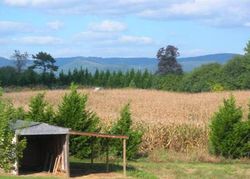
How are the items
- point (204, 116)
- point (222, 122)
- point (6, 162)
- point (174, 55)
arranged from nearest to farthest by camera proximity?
point (6, 162), point (222, 122), point (204, 116), point (174, 55)

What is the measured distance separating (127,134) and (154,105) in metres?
16.3

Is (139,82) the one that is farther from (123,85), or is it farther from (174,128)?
(174,128)

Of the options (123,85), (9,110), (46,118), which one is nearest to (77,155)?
(46,118)

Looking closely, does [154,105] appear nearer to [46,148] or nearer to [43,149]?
[43,149]

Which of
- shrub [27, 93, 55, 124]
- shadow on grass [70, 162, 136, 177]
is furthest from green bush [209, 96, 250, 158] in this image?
shrub [27, 93, 55, 124]

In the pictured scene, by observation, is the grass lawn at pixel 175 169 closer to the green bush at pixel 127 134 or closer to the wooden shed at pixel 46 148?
the green bush at pixel 127 134

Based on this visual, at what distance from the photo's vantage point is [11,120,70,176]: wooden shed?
81.0 ft

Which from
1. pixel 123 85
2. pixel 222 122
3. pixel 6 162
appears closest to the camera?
pixel 6 162

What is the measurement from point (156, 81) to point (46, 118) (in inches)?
2546

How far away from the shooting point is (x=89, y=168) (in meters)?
27.7

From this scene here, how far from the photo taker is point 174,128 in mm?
33219

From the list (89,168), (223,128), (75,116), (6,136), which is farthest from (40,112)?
(6,136)

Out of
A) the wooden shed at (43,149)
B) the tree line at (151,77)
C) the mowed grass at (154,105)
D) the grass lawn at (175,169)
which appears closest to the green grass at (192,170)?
the grass lawn at (175,169)

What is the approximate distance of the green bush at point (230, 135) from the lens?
103 feet
